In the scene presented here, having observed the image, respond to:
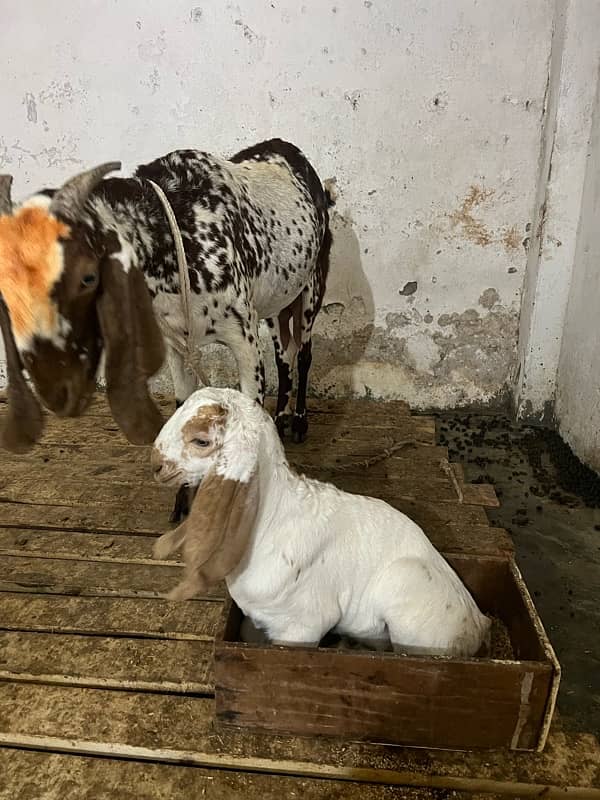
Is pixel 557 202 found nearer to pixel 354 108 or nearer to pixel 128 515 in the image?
pixel 354 108

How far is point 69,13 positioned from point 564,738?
4.01 metres

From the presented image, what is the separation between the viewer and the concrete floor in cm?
215

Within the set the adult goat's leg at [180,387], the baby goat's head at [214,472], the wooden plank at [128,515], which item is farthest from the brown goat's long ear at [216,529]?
the wooden plank at [128,515]

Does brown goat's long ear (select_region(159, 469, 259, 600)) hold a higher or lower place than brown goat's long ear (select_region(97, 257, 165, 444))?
lower

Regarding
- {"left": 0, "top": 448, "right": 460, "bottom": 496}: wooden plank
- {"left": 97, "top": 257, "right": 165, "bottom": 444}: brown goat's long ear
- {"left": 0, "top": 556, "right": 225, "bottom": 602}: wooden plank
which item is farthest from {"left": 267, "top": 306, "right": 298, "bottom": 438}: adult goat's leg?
{"left": 97, "top": 257, "right": 165, "bottom": 444}: brown goat's long ear

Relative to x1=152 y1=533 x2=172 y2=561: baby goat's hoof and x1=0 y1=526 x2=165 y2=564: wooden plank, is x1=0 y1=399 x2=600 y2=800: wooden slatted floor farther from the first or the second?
x1=152 y1=533 x2=172 y2=561: baby goat's hoof

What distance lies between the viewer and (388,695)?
1.33m

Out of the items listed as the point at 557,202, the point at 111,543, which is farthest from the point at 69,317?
the point at 557,202

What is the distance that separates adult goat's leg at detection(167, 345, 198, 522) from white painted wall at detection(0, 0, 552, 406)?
1.65 meters

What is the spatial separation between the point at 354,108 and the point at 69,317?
2.65 meters

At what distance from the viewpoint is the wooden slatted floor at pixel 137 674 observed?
134 centimetres

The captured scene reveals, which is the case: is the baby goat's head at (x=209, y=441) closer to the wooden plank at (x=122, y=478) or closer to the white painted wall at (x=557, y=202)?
the wooden plank at (x=122, y=478)

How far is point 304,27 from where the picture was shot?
337 cm

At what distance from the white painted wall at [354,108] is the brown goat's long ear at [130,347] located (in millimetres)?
2373
